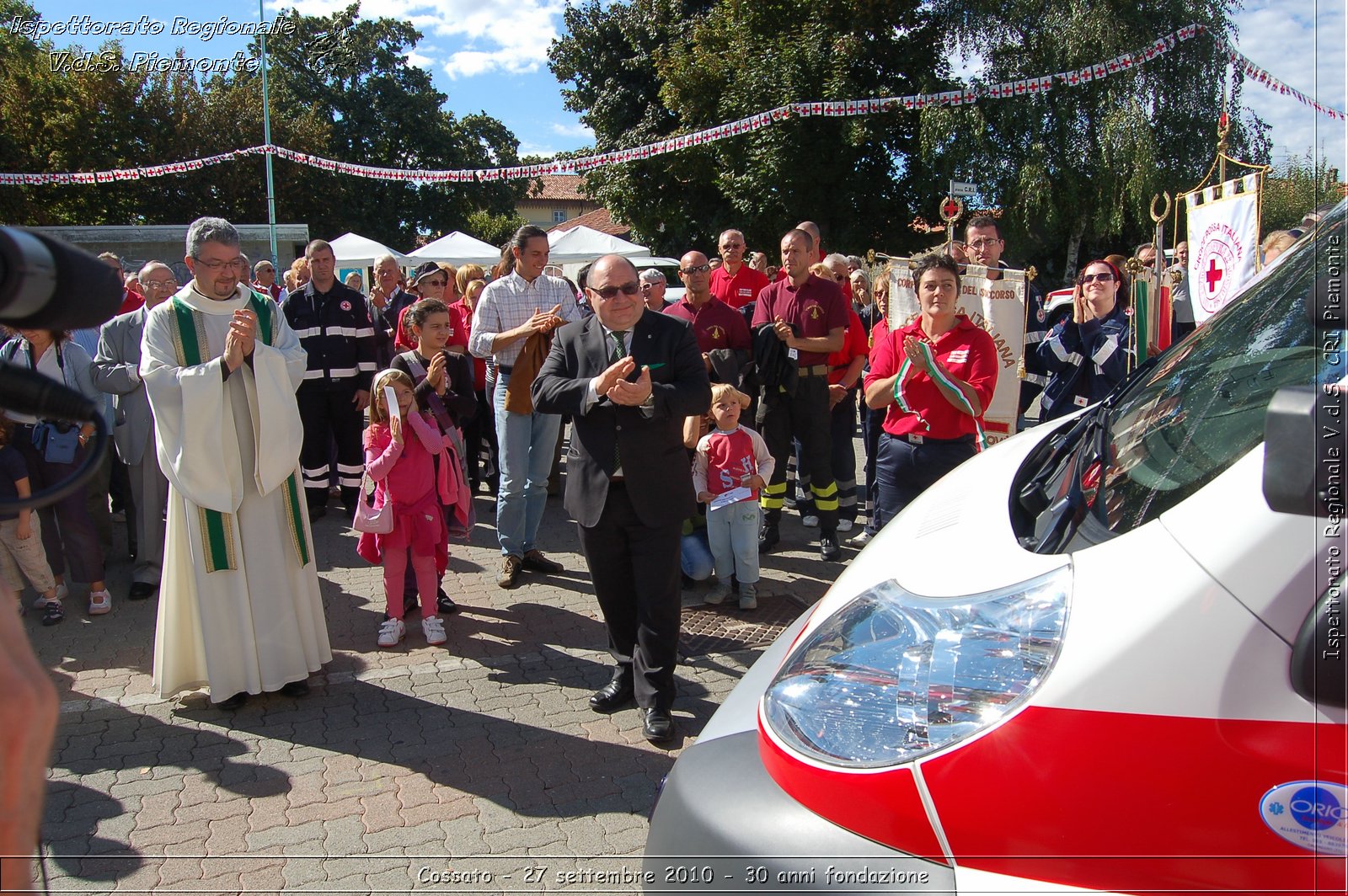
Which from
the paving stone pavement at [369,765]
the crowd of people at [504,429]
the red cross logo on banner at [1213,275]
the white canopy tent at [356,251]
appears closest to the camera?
the paving stone pavement at [369,765]

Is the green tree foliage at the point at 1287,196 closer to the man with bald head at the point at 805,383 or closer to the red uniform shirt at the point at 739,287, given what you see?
the man with bald head at the point at 805,383

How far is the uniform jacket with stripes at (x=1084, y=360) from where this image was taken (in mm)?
5570

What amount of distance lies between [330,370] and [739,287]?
363cm

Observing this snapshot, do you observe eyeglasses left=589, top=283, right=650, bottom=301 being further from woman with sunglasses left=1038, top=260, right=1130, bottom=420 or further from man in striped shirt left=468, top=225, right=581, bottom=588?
woman with sunglasses left=1038, top=260, right=1130, bottom=420

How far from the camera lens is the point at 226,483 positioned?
4141 mm

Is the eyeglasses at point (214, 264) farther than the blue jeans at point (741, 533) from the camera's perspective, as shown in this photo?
No

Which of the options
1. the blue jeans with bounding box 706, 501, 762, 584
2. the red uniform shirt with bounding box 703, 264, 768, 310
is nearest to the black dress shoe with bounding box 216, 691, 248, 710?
the blue jeans with bounding box 706, 501, 762, 584

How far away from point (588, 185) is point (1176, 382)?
1317 inches

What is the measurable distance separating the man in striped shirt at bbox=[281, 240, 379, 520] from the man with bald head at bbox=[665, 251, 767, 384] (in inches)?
112

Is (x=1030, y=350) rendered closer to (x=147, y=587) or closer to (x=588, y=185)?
(x=147, y=587)

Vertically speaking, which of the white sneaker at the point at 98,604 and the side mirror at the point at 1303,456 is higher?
the side mirror at the point at 1303,456

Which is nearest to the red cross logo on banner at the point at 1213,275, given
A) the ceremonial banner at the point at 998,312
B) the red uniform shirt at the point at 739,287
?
the ceremonial banner at the point at 998,312

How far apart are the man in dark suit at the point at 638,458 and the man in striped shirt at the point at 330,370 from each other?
4291mm

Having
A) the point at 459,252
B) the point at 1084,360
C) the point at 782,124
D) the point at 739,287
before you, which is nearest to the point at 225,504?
the point at 1084,360
